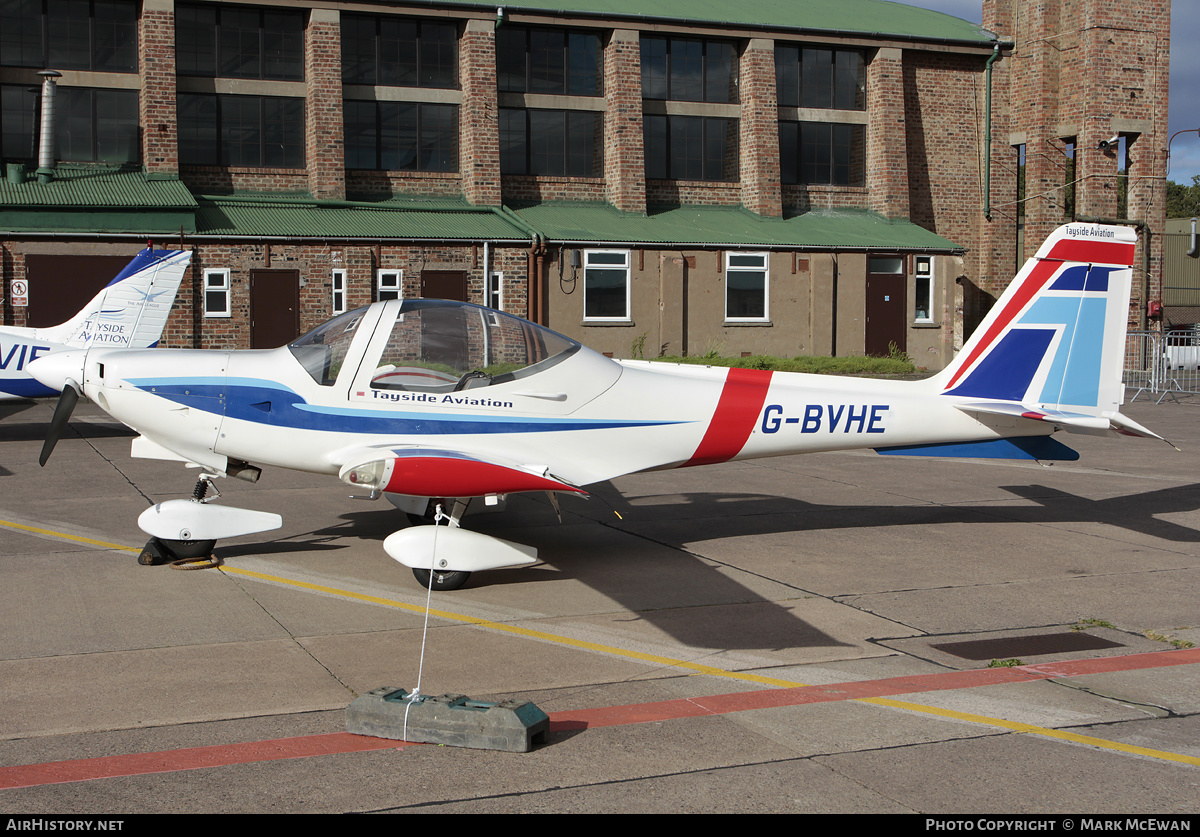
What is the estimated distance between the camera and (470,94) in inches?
1126

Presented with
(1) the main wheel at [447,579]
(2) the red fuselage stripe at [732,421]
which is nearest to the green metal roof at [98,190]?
(2) the red fuselage stripe at [732,421]

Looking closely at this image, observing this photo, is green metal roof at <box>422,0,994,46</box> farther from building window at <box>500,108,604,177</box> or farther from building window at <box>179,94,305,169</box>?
building window at <box>179,94,305,169</box>

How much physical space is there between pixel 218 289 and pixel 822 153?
18726 millimetres

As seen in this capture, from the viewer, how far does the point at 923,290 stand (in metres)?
31.6

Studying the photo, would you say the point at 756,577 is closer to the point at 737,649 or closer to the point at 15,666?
the point at 737,649

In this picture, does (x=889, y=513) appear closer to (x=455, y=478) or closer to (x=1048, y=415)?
(x=1048, y=415)

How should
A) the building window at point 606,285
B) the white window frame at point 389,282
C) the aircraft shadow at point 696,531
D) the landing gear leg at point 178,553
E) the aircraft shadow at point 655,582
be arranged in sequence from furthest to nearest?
the building window at point 606,285
the white window frame at point 389,282
the landing gear leg at point 178,553
the aircraft shadow at point 696,531
the aircraft shadow at point 655,582

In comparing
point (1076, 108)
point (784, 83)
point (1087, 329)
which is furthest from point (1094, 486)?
point (1076, 108)

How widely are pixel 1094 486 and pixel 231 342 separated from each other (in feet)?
64.7

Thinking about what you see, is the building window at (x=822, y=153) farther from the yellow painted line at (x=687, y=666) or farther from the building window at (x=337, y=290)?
the yellow painted line at (x=687, y=666)

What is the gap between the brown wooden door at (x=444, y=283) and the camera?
87.5ft

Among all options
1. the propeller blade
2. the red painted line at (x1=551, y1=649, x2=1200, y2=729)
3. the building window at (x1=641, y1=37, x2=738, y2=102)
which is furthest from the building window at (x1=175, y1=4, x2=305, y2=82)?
the red painted line at (x1=551, y1=649, x2=1200, y2=729)

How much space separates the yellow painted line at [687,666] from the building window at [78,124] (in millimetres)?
20590

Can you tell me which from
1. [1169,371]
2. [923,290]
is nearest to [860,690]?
[1169,371]
